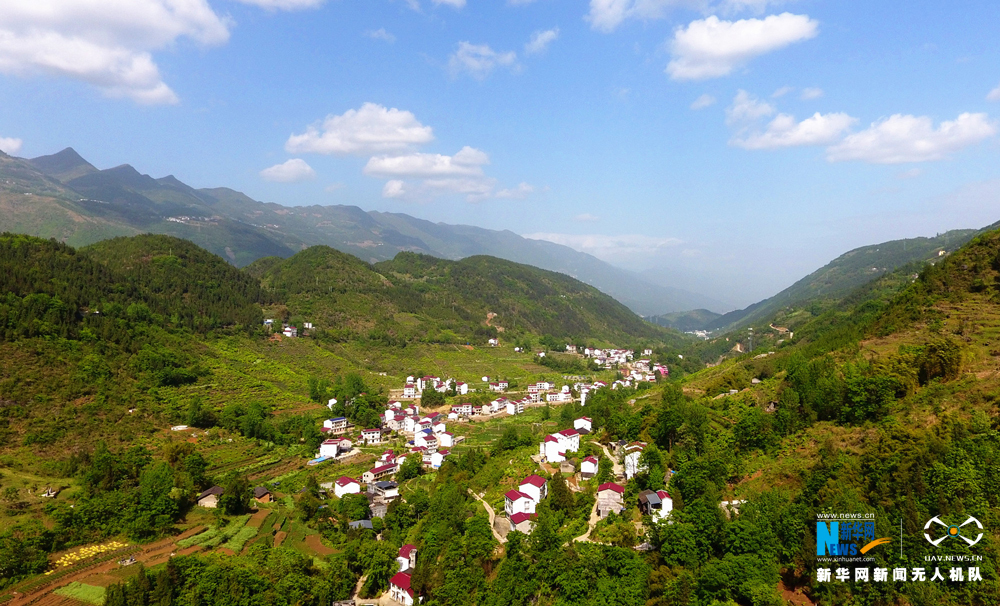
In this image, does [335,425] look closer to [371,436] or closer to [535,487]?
[371,436]

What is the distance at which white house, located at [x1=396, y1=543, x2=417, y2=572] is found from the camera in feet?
75.5

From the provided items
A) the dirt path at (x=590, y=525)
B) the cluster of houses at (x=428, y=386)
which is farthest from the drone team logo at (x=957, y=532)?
the cluster of houses at (x=428, y=386)

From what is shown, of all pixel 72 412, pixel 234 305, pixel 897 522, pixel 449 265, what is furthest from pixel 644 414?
pixel 449 265

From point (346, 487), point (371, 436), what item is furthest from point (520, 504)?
point (371, 436)

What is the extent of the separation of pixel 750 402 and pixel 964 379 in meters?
10.3

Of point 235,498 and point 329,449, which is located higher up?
point 235,498

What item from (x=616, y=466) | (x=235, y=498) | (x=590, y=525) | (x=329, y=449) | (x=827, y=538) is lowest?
(x=329, y=449)

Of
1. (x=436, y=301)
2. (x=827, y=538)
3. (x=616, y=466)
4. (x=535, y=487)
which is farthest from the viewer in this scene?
(x=436, y=301)

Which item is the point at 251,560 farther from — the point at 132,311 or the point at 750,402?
the point at 132,311

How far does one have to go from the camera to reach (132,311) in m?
54.3

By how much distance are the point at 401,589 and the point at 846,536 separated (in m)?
16.3

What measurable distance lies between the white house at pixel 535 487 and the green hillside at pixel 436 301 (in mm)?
54915

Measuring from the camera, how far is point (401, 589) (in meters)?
21.3

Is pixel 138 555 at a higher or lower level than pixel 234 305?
lower
